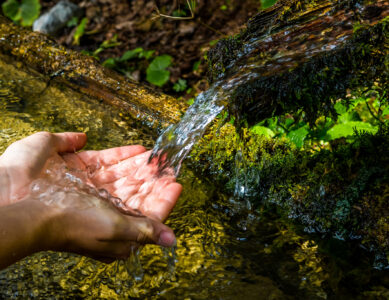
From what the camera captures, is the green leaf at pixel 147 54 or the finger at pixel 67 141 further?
the green leaf at pixel 147 54

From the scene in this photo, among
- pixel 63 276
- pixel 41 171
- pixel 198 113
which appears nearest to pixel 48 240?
pixel 63 276

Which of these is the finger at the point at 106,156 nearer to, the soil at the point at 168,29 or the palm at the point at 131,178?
the palm at the point at 131,178

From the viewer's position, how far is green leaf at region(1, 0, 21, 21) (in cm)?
750

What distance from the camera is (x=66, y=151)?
2629mm

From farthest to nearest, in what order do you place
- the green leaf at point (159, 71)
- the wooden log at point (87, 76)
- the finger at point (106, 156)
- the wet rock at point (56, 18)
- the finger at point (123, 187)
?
1. the wet rock at point (56, 18)
2. the green leaf at point (159, 71)
3. the wooden log at point (87, 76)
4. the finger at point (106, 156)
5. the finger at point (123, 187)

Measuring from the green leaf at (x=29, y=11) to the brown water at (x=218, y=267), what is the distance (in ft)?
20.8

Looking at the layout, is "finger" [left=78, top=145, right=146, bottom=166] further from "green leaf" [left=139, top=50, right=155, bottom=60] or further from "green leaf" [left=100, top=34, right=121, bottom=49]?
"green leaf" [left=100, top=34, right=121, bottom=49]

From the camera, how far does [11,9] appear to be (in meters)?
7.66

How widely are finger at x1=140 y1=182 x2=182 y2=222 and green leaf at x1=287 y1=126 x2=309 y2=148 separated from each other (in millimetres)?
1378

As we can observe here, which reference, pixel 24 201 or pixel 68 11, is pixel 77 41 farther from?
pixel 24 201

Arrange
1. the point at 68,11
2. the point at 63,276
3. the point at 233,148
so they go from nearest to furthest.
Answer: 1. the point at 63,276
2. the point at 233,148
3. the point at 68,11

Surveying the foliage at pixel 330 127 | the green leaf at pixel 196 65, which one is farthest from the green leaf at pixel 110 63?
the foliage at pixel 330 127

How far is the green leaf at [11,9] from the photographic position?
750 cm

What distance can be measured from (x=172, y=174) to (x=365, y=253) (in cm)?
134
